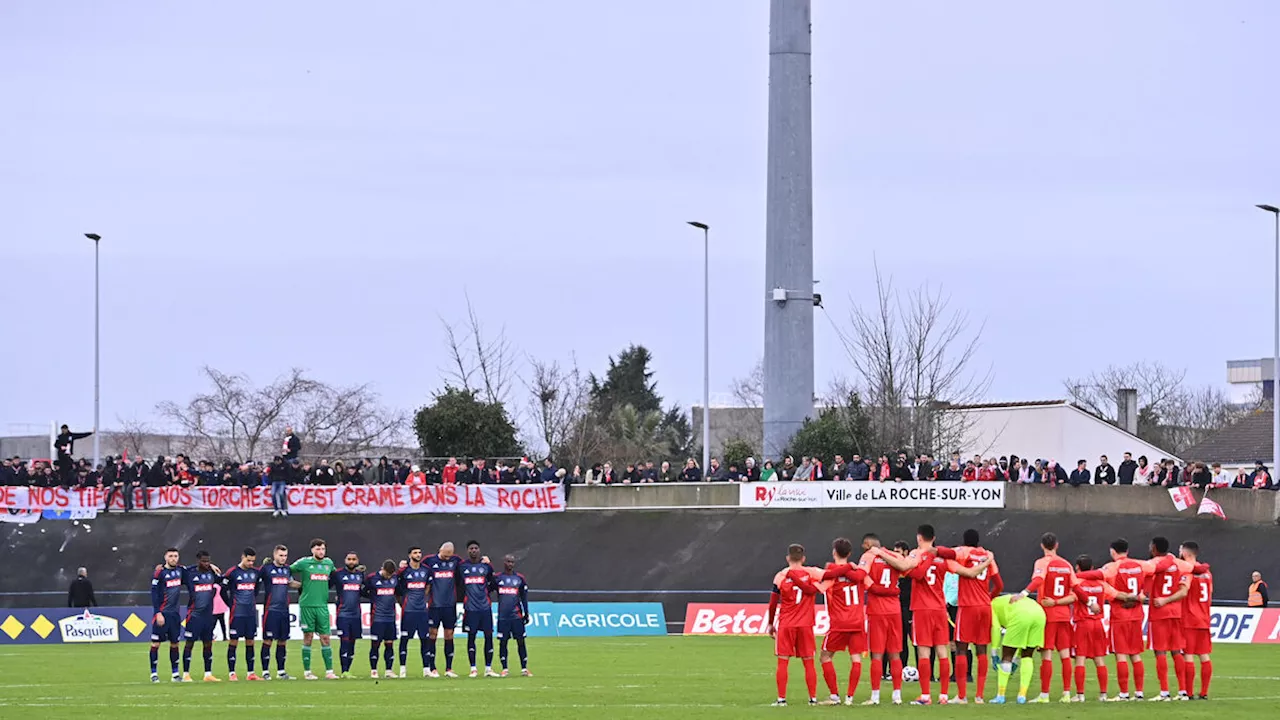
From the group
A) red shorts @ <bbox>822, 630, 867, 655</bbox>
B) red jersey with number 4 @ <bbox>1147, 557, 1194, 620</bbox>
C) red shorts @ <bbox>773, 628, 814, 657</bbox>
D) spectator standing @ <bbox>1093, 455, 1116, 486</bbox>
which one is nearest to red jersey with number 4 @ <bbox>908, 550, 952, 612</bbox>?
red shorts @ <bbox>822, 630, 867, 655</bbox>

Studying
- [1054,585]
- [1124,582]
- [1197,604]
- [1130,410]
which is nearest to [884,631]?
[1054,585]

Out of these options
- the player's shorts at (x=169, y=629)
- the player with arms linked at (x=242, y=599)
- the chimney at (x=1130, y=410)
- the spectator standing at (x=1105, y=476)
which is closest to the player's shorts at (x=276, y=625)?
the player with arms linked at (x=242, y=599)

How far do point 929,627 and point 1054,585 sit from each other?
1.90 m

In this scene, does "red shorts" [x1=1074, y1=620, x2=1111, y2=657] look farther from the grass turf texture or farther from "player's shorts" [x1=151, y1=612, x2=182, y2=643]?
"player's shorts" [x1=151, y1=612, x2=182, y2=643]

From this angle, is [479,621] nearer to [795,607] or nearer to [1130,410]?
[795,607]

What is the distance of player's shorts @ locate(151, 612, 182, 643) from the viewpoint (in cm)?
2862

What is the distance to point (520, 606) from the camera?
29.0m

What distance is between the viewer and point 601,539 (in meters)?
54.8

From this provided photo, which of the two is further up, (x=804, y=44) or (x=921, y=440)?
(x=804, y=44)

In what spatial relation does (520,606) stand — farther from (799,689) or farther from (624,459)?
(624,459)

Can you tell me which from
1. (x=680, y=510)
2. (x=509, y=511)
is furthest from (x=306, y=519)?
(x=680, y=510)

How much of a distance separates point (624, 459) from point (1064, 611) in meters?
69.5

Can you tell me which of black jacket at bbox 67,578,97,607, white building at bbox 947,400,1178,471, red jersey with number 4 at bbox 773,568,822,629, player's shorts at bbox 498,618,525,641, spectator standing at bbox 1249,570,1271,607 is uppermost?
white building at bbox 947,400,1178,471

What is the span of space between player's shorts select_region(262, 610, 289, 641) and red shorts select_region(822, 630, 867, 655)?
34.6 ft
